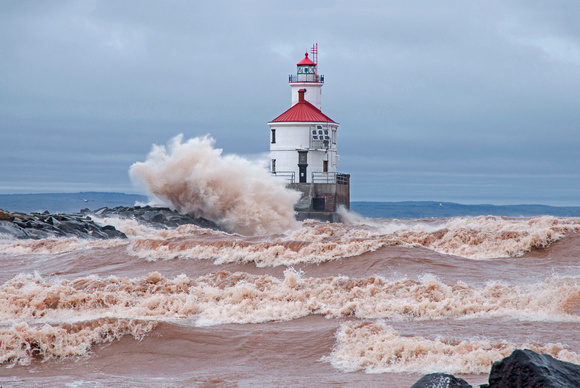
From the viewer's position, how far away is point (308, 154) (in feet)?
105

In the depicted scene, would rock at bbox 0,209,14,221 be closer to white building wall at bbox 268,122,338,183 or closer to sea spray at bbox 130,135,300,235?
sea spray at bbox 130,135,300,235

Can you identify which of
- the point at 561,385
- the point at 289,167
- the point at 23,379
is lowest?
the point at 23,379

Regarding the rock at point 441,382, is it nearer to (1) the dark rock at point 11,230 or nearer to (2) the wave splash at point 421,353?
(2) the wave splash at point 421,353

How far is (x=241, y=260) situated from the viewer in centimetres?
1307

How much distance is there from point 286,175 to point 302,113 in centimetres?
313

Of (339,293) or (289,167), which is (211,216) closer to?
(289,167)

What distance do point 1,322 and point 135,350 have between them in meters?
2.37

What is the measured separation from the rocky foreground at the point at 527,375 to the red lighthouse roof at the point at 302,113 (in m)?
28.3

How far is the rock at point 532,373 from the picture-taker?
369cm

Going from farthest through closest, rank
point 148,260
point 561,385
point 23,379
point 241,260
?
point 148,260, point 241,260, point 23,379, point 561,385

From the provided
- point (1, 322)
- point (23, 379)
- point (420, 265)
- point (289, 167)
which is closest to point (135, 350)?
point (23, 379)

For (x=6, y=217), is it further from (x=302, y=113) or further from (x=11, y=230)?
(x=302, y=113)

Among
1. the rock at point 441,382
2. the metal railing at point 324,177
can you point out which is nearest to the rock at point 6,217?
the metal railing at point 324,177

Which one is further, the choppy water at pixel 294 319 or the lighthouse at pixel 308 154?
the lighthouse at pixel 308 154
